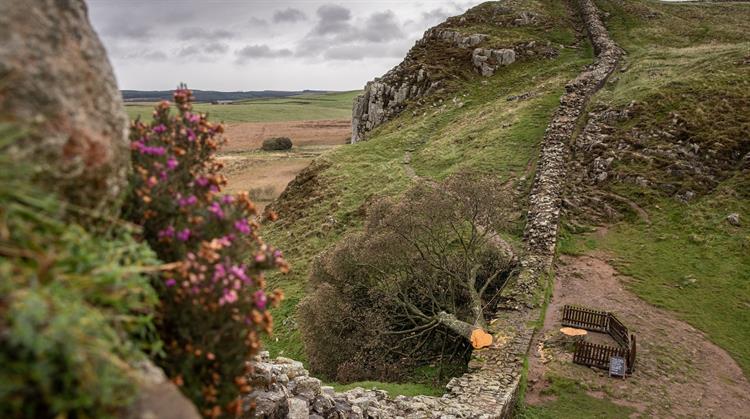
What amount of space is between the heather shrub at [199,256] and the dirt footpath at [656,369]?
13353 mm

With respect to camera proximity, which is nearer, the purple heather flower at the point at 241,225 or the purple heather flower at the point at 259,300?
the purple heather flower at the point at 259,300

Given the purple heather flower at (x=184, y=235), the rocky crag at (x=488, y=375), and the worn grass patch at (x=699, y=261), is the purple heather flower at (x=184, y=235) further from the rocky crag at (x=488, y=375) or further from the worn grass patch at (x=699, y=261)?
the worn grass patch at (x=699, y=261)

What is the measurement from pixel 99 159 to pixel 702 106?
4027 cm

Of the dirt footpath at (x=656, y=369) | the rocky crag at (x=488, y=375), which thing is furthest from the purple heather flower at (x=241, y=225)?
the dirt footpath at (x=656, y=369)

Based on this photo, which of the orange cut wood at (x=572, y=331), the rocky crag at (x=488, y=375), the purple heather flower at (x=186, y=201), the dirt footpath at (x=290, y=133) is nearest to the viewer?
the purple heather flower at (x=186, y=201)

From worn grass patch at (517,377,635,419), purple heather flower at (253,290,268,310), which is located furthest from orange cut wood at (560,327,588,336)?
purple heather flower at (253,290,268,310)

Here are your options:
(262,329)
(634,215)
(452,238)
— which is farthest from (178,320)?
(634,215)

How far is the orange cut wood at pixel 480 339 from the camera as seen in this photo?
18531 mm

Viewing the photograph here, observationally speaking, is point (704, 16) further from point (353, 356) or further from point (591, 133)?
point (353, 356)

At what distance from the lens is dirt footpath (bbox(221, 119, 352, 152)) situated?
133m

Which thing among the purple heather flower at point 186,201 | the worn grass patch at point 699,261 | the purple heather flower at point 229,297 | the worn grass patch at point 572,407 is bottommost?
the worn grass patch at point 572,407

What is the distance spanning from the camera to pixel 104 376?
3373 millimetres

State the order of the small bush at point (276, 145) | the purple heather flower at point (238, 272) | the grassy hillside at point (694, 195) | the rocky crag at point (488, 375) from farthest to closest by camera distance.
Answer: the small bush at point (276, 145), the grassy hillside at point (694, 195), the rocky crag at point (488, 375), the purple heather flower at point (238, 272)

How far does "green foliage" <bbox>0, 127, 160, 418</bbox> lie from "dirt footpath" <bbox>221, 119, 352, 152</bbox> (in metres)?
118
